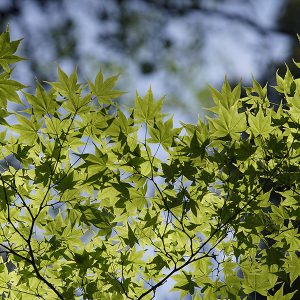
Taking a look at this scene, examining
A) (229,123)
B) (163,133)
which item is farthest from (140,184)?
(229,123)

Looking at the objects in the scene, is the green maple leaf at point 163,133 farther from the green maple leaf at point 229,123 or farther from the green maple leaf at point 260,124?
the green maple leaf at point 260,124

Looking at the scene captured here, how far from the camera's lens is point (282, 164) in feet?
4.82

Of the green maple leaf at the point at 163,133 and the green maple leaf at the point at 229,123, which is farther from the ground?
the green maple leaf at the point at 163,133

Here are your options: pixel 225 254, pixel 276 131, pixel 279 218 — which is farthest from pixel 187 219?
pixel 276 131

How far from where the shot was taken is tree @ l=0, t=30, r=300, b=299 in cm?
133

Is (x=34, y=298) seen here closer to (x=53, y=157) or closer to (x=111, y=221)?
A: (x=111, y=221)

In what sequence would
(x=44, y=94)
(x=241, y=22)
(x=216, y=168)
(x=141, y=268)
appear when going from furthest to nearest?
(x=241, y=22), (x=141, y=268), (x=216, y=168), (x=44, y=94)

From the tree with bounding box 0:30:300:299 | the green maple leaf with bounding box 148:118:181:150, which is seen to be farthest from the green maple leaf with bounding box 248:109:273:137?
the green maple leaf with bounding box 148:118:181:150

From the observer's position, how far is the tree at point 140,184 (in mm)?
1335

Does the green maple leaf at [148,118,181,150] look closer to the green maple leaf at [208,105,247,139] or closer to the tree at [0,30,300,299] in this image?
the tree at [0,30,300,299]

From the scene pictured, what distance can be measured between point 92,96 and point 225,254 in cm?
79

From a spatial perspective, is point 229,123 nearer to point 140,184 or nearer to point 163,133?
point 163,133

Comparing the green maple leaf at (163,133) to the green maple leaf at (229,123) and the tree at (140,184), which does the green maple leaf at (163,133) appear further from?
the green maple leaf at (229,123)

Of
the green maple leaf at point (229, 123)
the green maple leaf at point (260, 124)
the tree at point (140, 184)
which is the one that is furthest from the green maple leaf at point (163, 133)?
the green maple leaf at point (260, 124)
